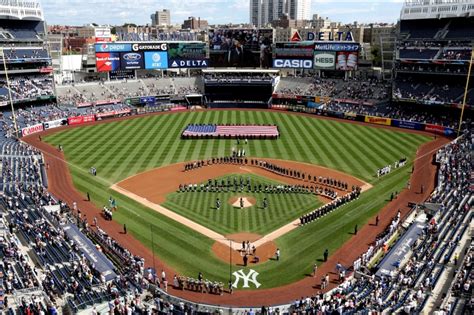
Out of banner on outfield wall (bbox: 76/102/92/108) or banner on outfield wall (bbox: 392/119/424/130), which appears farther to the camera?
banner on outfield wall (bbox: 76/102/92/108)

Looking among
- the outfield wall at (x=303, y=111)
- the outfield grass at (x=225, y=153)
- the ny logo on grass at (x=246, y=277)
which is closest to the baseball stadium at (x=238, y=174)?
the ny logo on grass at (x=246, y=277)

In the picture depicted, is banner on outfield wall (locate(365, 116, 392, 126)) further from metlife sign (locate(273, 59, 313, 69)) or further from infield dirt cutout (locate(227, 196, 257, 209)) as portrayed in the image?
infield dirt cutout (locate(227, 196, 257, 209))

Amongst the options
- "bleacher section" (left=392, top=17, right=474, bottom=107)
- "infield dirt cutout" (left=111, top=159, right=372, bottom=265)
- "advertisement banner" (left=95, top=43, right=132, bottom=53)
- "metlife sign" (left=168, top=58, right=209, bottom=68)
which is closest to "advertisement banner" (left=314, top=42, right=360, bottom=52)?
"bleacher section" (left=392, top=17, right=474, bottom=107)

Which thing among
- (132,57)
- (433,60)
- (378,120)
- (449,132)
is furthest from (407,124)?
(132,57)

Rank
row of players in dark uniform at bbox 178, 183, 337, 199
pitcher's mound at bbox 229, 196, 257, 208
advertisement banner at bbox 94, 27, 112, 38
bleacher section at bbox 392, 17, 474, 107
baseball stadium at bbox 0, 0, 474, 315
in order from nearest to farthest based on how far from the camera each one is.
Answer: baseball stadium at bbox 0, 0, 474, 315
pitcher's mound at bbox 229, 196, 257, 208
row of players in dark uniform at bbox 178, 183, 337, 199
bleacher section at bbox 392, 17, 474, 107
advertisement banner at bbox 94, 27, 112, 38

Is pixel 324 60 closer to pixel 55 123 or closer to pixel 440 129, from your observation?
pixel 440 129
